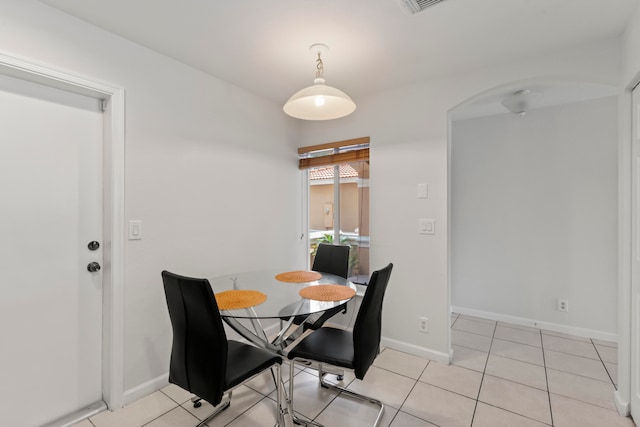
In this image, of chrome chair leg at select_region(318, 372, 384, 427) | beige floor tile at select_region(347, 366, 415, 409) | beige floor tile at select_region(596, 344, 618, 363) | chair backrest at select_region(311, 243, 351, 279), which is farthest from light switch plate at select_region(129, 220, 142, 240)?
beige floor tile at select_region(596, 344, 618, 363)

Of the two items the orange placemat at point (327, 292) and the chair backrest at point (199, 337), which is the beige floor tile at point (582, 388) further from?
the chair backrest at point (199, 337)

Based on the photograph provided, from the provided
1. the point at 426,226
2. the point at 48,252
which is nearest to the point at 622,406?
the point at 426,226

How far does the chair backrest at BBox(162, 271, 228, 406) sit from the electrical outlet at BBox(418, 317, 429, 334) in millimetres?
1831

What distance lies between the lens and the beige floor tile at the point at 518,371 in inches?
86.4

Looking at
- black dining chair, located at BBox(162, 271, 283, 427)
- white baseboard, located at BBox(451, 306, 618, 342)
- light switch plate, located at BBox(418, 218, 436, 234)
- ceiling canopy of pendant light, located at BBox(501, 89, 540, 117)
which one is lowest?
white baseboard, located at BBox(451, 306, 618, 342)

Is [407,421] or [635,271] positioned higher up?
[635,271]

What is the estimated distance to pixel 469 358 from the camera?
2543 millimetres

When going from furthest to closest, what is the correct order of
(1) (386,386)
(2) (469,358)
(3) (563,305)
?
(3) (563,305) < (2) (469,358) < (1) (386,386)

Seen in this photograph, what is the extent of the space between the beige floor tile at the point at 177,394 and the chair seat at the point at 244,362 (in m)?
0.62

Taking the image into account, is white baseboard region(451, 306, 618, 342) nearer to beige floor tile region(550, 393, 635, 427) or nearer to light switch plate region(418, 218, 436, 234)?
beige floor tile region(550, 393, 635, 427)

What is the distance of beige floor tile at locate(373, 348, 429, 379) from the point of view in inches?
92.0

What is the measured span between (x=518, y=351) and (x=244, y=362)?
2516mm

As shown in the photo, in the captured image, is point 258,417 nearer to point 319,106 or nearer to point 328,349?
point 328,349

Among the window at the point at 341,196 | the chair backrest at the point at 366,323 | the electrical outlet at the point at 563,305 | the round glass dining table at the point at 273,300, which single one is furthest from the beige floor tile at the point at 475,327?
the chair backrest at the point at 366,323
